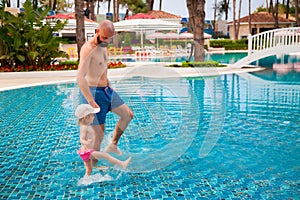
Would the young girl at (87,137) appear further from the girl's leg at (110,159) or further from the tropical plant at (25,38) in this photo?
the tropical plant at (25,38)

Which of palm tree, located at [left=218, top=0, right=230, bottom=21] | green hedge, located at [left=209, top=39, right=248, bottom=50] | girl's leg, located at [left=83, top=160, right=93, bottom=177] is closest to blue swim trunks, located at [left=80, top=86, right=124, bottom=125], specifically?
girl's leg, located at [left=83, top=160, right=93, bottom=177]

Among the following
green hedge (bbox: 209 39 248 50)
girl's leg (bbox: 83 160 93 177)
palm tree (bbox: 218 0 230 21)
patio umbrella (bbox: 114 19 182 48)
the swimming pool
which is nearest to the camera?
the swimming pool

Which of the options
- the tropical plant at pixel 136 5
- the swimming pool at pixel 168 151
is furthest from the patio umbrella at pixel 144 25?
the tropical plant at pixel 136 5

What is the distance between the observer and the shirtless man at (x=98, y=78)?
389 centimetres

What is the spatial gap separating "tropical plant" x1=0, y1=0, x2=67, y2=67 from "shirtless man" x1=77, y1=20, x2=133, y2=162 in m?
10.6

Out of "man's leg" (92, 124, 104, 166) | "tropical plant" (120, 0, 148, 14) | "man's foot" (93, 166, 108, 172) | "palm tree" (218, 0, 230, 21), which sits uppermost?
"palm tree" (218, 0, 230, 21)

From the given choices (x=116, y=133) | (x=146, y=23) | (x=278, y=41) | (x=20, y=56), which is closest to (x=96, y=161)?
(x=116, y=133)

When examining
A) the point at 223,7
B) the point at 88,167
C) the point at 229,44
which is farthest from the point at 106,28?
the point at 223,7

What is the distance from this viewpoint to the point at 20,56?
14320mm

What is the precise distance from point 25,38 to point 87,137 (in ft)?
36.7

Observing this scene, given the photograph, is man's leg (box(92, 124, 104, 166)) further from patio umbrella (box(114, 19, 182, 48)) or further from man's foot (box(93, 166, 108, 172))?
patio umbrella (box(114, 19, 182, 48))

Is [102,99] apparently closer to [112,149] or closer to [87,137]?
[87,137]

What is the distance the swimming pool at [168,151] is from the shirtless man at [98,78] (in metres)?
0.64

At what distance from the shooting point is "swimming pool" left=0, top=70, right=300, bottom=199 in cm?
395
